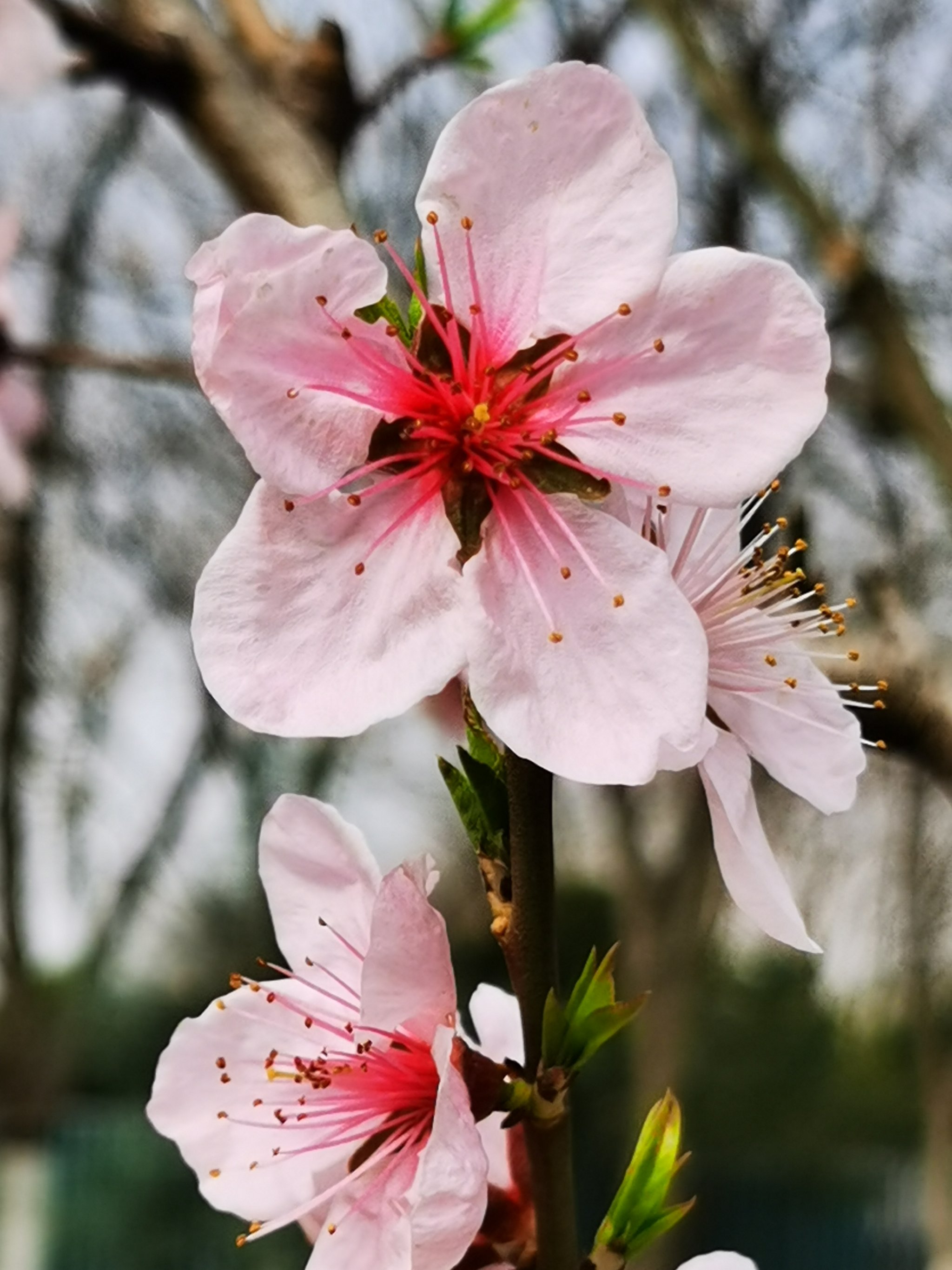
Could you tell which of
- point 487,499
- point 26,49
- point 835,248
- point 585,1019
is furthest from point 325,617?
point 835,248

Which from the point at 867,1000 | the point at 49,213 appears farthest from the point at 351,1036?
the point at 49,213

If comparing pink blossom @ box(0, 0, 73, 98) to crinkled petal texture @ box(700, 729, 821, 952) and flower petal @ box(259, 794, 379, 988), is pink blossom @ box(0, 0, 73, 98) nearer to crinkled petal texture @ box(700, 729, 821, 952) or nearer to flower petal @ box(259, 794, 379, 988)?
flower petal @ box(259, 794, 379, 988)

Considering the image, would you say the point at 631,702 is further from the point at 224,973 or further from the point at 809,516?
the point at 224,973

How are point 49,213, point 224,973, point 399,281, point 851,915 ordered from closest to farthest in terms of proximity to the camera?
1. point 399,281
2. point 851,915
3. point 49,213
4. point 224,973

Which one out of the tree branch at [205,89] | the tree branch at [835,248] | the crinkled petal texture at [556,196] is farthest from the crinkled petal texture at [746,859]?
the tree branch at [835,248]

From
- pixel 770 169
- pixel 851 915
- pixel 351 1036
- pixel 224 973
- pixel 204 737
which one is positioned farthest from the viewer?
pixel 224 973

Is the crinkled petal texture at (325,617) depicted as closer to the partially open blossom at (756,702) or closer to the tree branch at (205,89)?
the partially open blossom at (756,702)

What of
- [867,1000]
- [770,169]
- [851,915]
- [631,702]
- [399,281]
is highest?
[631,702]
